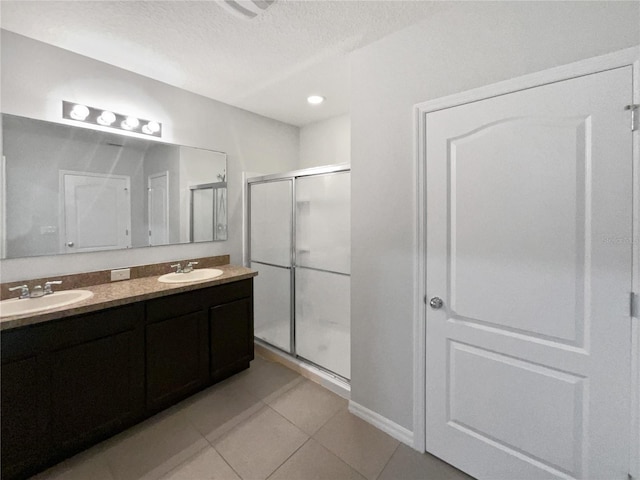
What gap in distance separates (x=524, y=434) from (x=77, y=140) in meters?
3.22

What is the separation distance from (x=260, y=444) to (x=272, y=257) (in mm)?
1583

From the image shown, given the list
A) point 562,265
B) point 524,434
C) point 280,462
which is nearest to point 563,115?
point 562,265

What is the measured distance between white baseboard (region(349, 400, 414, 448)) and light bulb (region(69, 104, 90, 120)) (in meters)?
2.81

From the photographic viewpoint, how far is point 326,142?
326 centimetres

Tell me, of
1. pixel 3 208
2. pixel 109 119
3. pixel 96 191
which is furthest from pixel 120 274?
pixel 109 119

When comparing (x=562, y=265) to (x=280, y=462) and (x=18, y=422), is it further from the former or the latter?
(x=18, y=422)

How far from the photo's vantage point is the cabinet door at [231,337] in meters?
2.21

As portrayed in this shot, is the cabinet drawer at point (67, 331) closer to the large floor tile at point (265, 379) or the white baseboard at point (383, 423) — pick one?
the large floor tile at point (265, 379)

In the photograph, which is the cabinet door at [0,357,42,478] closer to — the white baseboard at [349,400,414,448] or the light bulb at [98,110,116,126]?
the light bulb at [98,110,116,126]

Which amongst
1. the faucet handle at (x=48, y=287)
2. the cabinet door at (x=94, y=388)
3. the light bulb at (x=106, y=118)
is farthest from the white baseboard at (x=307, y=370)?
the light bulb at (x=106, y=118)

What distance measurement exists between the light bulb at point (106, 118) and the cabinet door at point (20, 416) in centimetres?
163

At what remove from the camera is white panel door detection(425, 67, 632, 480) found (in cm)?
111

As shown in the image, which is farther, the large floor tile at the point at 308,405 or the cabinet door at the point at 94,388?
the large floor tile at the point at 308,405

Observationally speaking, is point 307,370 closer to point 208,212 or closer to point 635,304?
point 208,212
